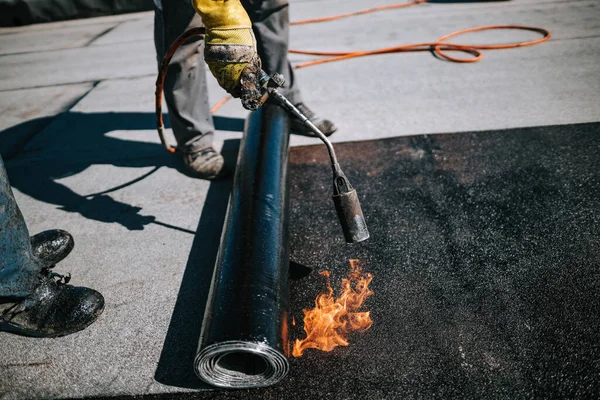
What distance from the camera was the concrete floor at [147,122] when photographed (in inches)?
69.6

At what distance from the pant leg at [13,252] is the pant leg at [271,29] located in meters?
1.79

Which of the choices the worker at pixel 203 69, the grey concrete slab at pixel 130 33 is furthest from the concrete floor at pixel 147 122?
the grey concrete slab at pixel 130 33

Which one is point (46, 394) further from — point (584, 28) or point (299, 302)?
point (584, 28)

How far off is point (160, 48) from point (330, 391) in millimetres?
2233

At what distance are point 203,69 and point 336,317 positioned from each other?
1.85 m

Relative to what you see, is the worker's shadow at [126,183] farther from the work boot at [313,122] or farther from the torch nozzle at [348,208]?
the torch nozzle at [348,208]

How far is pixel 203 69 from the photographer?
2.69 meters

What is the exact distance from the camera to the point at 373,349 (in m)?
1.62

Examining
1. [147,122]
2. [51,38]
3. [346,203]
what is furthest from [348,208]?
[51,38]

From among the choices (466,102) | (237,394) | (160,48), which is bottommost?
(237,394)

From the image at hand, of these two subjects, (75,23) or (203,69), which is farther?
(75,23)

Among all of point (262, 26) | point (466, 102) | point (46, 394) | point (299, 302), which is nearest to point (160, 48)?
point (262, 26)

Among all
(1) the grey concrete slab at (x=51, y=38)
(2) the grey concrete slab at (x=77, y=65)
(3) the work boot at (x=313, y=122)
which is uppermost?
(1) the grey concrete slab at (x=51, y=38)

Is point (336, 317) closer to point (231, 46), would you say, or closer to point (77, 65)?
point (231, 46)
